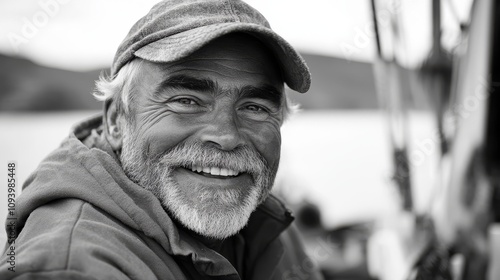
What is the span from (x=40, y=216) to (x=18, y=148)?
2937mm

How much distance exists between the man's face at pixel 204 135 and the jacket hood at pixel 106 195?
0.31 ft

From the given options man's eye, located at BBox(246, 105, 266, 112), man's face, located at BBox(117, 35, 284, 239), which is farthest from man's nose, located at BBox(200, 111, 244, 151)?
man's eye, located at BBox(246, 105, 266, 112)

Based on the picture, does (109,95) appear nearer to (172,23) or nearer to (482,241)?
(172,23)

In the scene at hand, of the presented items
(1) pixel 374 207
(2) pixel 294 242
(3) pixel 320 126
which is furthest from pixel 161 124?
(3) pixel 320 126

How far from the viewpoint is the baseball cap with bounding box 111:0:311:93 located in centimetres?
134

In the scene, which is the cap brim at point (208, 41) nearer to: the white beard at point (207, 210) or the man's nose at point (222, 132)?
the man's nose at point (222, 132)

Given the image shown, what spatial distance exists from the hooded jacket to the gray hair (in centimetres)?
20

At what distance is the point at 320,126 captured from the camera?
28.3 feet

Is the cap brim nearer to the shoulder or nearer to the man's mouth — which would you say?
the man's mouth

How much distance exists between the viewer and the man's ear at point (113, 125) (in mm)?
1584

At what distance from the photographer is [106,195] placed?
4.10ft

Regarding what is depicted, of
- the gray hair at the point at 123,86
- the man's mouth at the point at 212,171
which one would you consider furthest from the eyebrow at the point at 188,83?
the man's mouth at the point at 212,171

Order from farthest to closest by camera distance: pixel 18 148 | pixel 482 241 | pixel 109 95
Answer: pixel 18 148 → pixel 482 241 → pixel 109 95

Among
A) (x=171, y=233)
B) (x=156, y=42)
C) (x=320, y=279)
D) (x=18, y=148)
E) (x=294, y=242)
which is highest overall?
(x=156, y=42)
